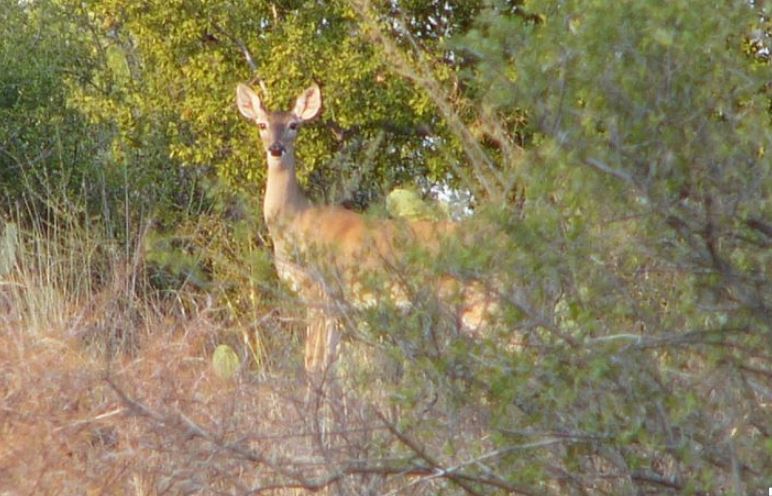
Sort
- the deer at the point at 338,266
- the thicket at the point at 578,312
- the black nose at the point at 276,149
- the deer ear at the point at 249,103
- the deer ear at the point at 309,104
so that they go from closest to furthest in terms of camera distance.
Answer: the thicket at the point at 578,312 → the deer at the point at 338,266 → the deer ear at the point at 309,104 → the deer ear at the point at 249,103 → the black nose at the point at 276,149

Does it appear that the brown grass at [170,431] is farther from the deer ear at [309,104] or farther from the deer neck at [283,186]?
the deer neck at [283,186]

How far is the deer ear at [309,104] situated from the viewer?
1030cm

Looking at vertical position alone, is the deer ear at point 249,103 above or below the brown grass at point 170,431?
above

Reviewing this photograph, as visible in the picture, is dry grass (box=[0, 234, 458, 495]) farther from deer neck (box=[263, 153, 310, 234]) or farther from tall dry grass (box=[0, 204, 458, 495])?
deer neck (box=[263, 153, 310, 234])

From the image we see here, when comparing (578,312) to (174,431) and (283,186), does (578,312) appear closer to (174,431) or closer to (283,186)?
(174,431)

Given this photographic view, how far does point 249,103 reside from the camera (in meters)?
10.7

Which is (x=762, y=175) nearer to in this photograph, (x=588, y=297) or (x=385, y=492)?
(x=588, y=297)

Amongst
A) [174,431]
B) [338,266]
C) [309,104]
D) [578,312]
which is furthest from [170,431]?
[309,104]

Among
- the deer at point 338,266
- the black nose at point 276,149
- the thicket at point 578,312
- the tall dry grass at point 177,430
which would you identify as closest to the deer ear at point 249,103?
the black nose at point 276,149

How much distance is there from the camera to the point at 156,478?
483cm

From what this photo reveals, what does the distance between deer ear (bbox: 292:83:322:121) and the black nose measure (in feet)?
0.96

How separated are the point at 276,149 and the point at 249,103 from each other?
357 millimetres

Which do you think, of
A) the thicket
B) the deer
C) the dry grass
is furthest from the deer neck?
the thicket

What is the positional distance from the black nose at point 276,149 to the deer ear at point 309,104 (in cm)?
29
